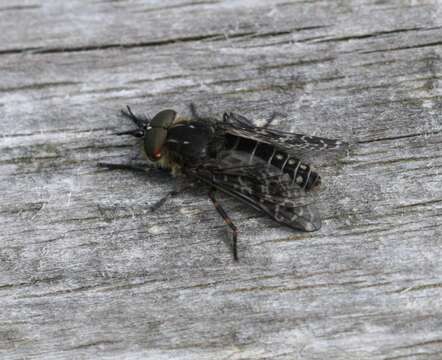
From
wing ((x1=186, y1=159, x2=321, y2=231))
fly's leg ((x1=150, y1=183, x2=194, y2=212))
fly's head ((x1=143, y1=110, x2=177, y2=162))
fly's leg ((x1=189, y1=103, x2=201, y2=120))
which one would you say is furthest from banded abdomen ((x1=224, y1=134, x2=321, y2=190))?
fly's leg ((x1=150, y1=183, x2=194, y2=212))

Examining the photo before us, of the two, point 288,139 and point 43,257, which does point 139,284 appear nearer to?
point 43,257

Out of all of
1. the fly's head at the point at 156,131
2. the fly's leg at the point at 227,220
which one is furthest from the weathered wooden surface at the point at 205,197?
the fly's head at the point at 156,131

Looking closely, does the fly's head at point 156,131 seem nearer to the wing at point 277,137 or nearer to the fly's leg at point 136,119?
the fly's leg at point 136,119

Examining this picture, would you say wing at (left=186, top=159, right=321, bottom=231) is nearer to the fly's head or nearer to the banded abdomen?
the banded abdomen

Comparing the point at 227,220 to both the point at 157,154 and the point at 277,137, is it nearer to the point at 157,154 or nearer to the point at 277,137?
the point at 277,137

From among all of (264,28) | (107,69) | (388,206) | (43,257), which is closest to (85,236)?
(43,257)

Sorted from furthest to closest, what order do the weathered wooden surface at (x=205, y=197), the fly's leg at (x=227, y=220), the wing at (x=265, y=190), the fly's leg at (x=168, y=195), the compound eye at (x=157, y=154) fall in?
1. the compound eye at (x=157, y=154)
2. the fly's leg at (x=168, y=195)
3. the wing at (x=265, y=190)
4. the fly's leg at (x=227, y=220)
5. the weathered wooden surface at (x=205, y=197)
